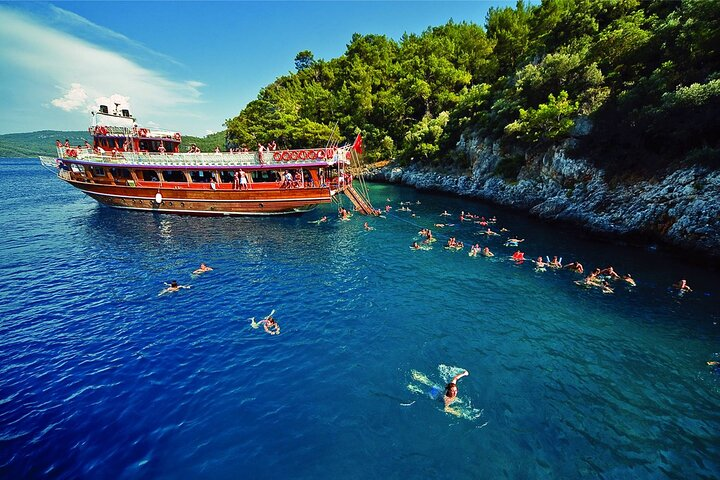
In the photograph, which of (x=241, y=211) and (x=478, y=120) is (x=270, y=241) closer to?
(x=241, y=211)

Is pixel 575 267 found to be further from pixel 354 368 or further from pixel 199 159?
pixel 199 159

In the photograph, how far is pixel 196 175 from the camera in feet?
113

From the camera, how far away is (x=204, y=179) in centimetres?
3475

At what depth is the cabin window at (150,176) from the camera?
34816 mm

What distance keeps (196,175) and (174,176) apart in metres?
2.53

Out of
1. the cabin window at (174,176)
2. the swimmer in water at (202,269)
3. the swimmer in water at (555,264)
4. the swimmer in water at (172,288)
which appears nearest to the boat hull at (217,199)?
the cabin window at (174,176)

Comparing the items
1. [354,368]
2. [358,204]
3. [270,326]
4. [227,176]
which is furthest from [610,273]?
[227,176]

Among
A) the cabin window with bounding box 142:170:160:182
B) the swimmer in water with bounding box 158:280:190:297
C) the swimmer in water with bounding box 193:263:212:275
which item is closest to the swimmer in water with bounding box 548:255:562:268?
the swimmer in water with bounding box 193:263:212:275

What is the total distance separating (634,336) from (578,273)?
7.04 m

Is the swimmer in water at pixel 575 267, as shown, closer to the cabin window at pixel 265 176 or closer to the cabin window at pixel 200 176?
the cabin window at pixel 265 176

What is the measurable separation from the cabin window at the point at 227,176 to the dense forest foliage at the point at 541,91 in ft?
90.1

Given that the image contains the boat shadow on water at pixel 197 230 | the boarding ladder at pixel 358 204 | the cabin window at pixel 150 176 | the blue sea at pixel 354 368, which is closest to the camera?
the blue sea at pixel 354 368

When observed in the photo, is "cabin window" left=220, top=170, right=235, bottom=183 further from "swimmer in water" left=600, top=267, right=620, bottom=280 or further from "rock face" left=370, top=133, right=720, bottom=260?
"swimmer in water" left=600, top=267, right=620, bottom=280

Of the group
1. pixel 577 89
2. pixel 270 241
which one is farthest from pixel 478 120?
pixel 270 241
